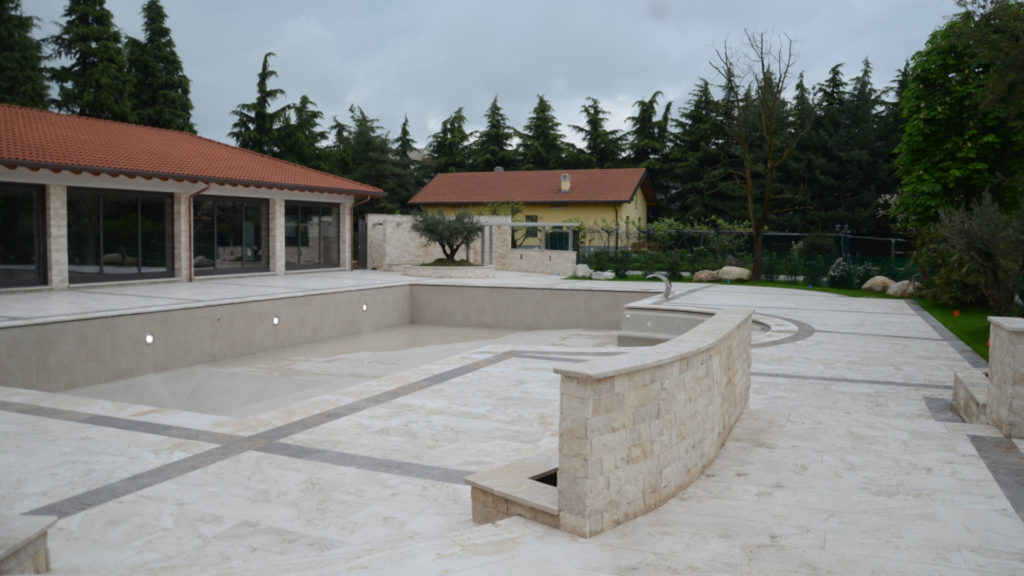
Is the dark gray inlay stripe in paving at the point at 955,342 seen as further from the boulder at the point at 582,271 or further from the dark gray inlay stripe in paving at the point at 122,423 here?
the boulder at the point at 582,271

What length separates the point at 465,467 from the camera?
5.50 meters

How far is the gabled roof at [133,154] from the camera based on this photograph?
15391mm

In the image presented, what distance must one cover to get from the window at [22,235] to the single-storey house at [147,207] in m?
0.02

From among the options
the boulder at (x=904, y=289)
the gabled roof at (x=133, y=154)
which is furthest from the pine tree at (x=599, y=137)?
the boulder at (x=904, y=289)

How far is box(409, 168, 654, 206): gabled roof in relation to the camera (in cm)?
3462

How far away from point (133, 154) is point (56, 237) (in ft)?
10.8

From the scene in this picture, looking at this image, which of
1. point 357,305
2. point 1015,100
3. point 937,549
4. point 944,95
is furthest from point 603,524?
point 944,95

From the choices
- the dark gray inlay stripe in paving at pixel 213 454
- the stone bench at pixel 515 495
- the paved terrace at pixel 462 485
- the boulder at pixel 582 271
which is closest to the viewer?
the paved terrace at pixel 462 485

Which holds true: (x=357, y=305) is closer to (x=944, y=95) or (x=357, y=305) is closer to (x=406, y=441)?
(x=406, y=441)

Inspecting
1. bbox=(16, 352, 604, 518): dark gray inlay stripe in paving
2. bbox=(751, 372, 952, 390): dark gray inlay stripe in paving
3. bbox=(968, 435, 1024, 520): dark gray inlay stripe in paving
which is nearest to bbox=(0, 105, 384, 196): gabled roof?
bbox=(16, 352, 604, 518): dark gray inlay stripe in paving

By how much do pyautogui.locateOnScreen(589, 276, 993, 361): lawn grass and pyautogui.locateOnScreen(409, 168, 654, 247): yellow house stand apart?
40.2 ft

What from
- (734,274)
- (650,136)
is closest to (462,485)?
(734,274)

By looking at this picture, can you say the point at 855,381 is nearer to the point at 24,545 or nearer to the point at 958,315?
the point at 24,545

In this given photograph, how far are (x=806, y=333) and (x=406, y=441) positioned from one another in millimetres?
8607
